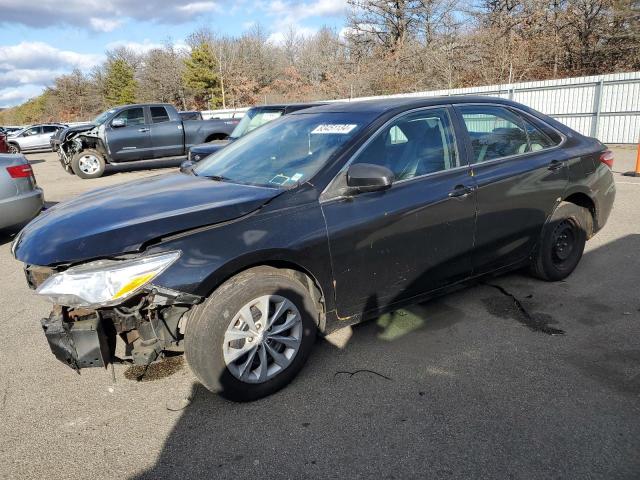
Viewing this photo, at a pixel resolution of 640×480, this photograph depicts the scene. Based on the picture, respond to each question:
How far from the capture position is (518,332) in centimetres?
357

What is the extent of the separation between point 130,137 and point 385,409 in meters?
13.5

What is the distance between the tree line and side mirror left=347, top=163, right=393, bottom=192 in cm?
2327

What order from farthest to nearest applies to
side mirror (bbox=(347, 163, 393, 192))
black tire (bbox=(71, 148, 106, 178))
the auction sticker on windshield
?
1. black tire (bbox=(71, 148, 106, 178))
2. the auction sticker on windshield
3. side mirror (bbox=(347, 163, 393, 192))

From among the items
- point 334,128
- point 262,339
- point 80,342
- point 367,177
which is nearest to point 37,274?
point 80,342

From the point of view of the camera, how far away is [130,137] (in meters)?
14.1

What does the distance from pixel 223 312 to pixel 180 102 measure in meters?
55.7

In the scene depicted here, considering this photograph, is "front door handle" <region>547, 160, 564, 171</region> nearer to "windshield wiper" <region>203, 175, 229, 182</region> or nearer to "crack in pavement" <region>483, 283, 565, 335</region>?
"crack in pavement" <region>483, 283, 565, 335</region>

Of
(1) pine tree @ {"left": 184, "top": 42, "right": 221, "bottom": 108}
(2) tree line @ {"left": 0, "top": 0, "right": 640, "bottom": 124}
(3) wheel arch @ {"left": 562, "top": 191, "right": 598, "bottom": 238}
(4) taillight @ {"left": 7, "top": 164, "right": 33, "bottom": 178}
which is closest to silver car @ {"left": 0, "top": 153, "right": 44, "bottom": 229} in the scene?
(4) taillight @ {"left": 7, "top": 164, "right": 33, "bottom": 178}

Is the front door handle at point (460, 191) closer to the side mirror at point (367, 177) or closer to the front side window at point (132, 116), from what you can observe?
the side mirror at point (367, 177)

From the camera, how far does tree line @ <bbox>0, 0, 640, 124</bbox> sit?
2291 centimetres

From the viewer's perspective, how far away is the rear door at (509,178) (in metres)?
3.71

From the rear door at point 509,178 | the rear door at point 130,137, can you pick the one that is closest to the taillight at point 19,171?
the rear door at point 509,178

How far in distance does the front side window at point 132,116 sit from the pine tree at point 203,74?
38.6m

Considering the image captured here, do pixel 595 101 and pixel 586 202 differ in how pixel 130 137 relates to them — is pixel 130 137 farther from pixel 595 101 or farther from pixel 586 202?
pixel 595 101
